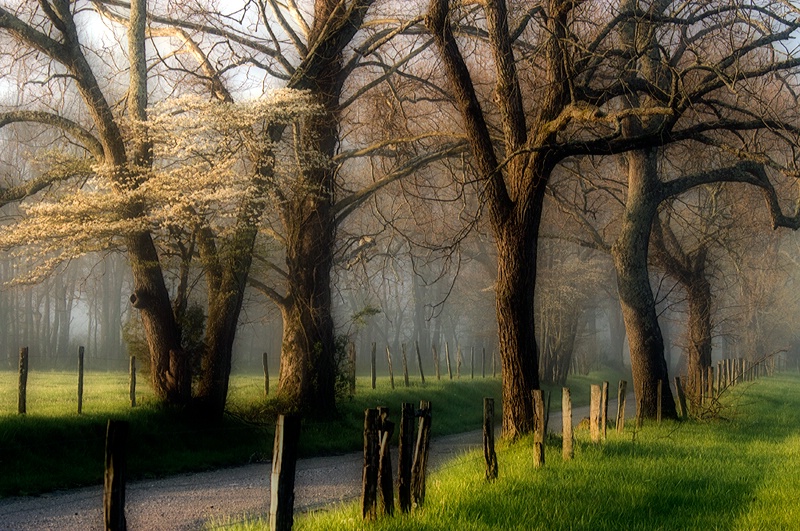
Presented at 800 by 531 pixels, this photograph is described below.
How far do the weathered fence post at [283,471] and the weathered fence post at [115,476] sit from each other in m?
1.09

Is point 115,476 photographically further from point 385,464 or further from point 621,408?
point 621,408

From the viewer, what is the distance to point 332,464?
53.2ft

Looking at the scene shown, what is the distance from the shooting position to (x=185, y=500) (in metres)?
11.8

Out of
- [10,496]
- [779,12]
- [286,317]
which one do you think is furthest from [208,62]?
[779,12]

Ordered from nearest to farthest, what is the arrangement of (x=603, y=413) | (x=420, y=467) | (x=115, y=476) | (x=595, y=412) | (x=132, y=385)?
(x=115, y=476)
(x=420, y=467)
(x=595, y=412)
(x=603, y=413)
(x=132, y=385)

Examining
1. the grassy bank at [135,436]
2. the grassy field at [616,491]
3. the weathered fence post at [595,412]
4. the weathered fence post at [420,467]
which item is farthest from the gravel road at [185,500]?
the weathered fence post at [595,412]

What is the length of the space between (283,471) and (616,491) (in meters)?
4.89

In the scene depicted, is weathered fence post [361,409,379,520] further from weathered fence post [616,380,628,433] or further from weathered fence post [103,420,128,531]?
weathered fence post [616,380,628,433]

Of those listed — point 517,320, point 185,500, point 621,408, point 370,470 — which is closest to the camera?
point 370,470

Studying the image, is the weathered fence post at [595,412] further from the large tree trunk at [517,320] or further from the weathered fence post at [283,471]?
the weathered fence post at [283,471]

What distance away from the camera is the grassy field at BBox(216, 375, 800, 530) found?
7.94m

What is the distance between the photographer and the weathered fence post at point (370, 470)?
7.52 m

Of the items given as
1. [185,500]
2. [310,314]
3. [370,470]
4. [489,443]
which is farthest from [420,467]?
[310,314]

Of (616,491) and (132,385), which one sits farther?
(132,385)
